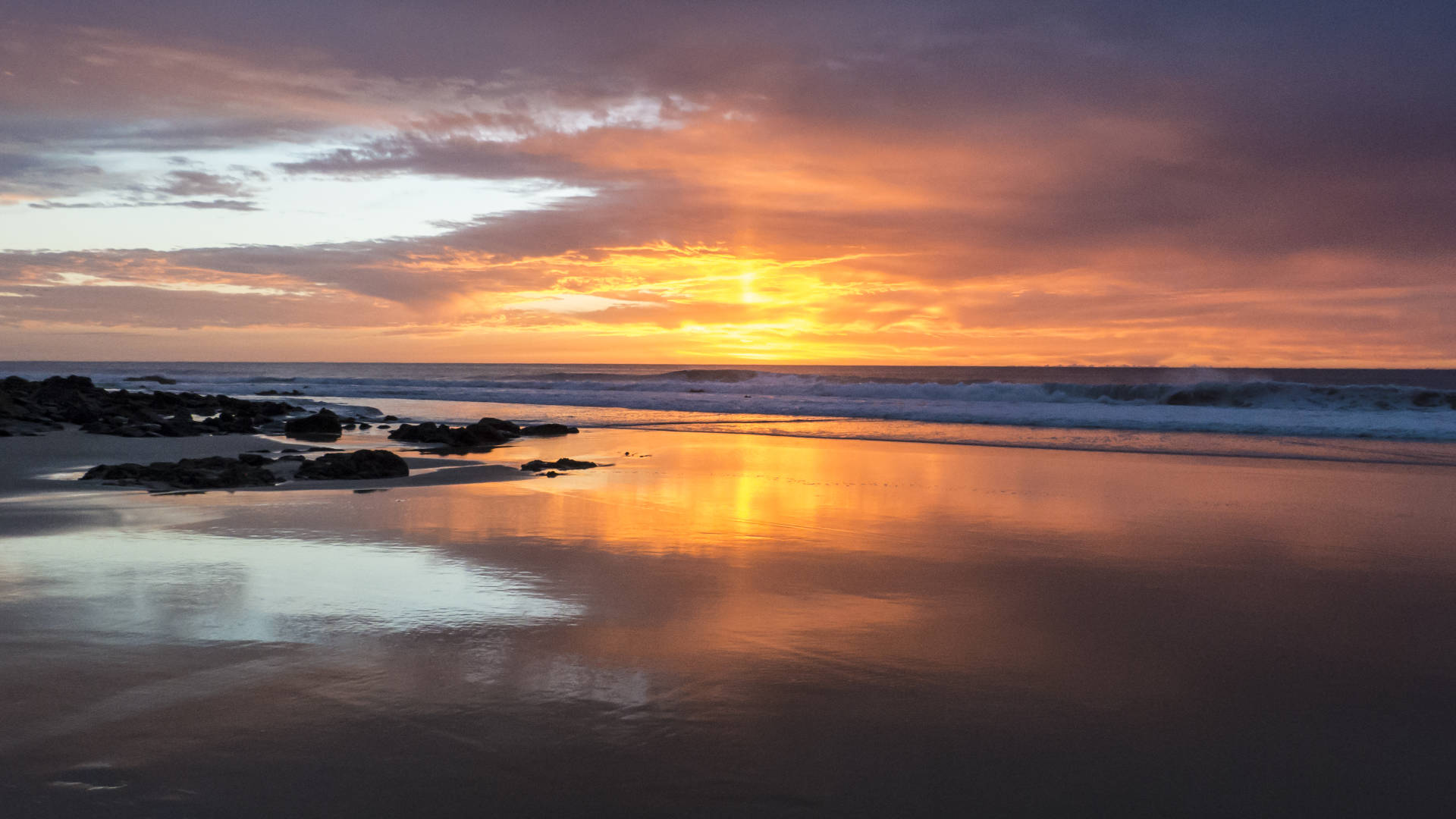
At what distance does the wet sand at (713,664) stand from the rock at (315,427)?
9187 millimetres

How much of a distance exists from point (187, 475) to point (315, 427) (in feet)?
27.5

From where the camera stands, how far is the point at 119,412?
17.4m

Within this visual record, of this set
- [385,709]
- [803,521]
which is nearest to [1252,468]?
[803,521]

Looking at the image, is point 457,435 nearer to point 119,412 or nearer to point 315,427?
point 315,427

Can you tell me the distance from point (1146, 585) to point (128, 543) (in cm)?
673

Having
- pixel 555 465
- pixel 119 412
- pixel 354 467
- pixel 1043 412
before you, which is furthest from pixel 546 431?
pixel 1043 412

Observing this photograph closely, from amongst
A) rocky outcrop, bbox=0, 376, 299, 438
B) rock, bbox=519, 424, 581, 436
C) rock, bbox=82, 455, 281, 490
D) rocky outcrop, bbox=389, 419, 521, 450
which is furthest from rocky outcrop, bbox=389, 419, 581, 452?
rock, bbox=82, 455, 281, 490

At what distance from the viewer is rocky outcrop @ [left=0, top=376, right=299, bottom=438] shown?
1451 cm

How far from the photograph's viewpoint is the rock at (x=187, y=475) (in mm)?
8734

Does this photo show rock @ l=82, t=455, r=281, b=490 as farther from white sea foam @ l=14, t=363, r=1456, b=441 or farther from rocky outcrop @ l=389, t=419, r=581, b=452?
white sea foam @ l=14, t=363, r=1456, b=441

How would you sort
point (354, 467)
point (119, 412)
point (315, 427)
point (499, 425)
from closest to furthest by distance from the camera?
point (354, 467)
point (499, 425)
point (315, 427)
point (119, 412)

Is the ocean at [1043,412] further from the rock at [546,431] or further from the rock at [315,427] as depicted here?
the rock at [315,427]

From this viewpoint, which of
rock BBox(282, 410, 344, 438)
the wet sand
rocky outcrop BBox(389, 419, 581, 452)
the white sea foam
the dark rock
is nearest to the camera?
the wet sand

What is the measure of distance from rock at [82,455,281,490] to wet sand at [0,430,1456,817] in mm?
1132
